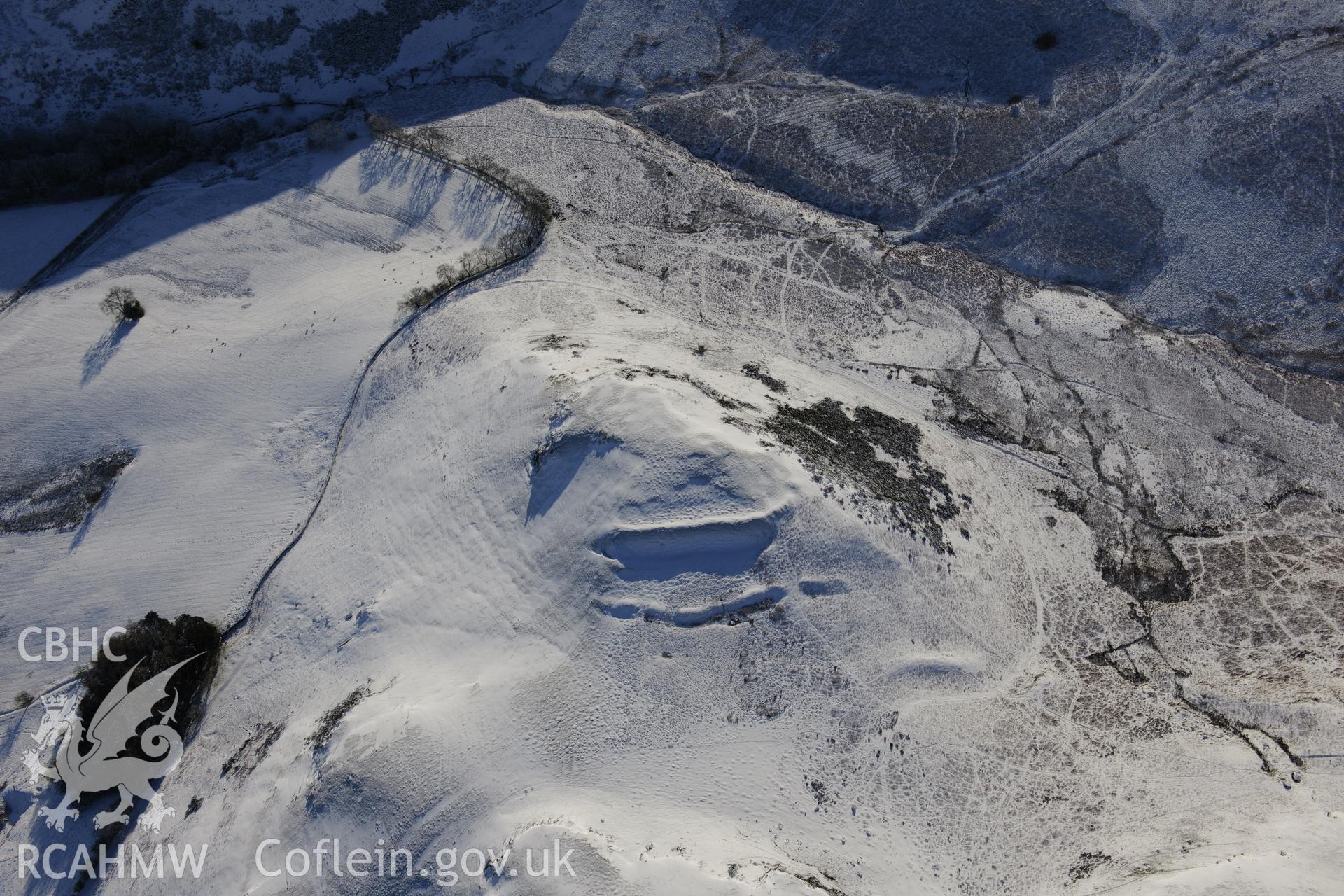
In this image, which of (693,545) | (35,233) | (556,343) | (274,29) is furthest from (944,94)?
(35,233)

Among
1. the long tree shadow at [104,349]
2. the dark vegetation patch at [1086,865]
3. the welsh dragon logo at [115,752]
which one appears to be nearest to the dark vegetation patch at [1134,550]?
the dark vegetation patch at [1086,865]

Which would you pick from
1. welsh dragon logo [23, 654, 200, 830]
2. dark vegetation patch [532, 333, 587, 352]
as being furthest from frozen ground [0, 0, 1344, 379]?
welsh dragon logo [23, 654, 200, 830]

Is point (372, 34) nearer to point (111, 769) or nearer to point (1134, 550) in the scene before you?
point (111, 769)

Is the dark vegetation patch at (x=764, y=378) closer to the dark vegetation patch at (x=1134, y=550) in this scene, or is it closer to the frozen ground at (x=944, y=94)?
the frozen ground at (x=944, y=94)

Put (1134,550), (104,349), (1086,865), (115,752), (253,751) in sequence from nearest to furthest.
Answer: (1086,865) → (253,751) → (115,752) → (1134,550) → (104,349)

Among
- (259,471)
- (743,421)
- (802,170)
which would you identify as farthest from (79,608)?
(802,170)
